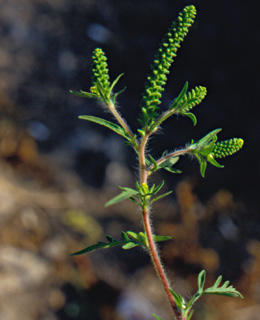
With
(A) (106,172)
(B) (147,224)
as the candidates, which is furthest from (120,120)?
(A) (106,172)

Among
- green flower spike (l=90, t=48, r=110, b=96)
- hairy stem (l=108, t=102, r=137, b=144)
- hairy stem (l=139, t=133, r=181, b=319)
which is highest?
green flower spike (l=90, t=48, r=110, b=96)

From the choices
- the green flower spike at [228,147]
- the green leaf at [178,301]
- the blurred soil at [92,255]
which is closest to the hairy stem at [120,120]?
the green flower spike at [228,147]

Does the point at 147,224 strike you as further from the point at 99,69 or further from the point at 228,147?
the point at 99,69

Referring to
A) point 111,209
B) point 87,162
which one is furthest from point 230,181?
point 87,162

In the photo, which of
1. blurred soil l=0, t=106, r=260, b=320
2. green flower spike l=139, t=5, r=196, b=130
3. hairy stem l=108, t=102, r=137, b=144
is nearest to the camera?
green flower spike l=139, t=5, r=196, b=130

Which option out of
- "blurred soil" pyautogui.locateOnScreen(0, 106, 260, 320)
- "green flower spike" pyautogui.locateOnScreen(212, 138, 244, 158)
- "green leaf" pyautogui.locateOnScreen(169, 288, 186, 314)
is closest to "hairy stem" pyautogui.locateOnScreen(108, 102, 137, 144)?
"green flower spike" pyautogui.locateOnScreen(212, 138, 244, 158)

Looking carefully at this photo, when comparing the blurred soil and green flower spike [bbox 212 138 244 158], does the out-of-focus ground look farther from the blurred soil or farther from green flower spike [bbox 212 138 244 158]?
green flower spike [bbox 212 138 244 158]
